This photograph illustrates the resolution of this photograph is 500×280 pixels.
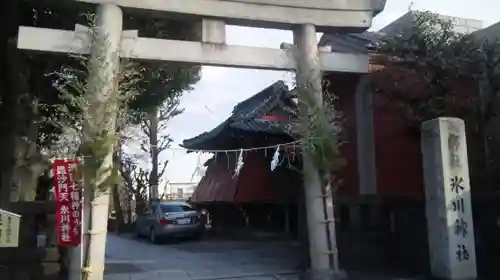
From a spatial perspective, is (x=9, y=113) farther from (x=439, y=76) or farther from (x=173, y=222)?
(x=173, y=222)

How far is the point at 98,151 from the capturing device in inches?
318

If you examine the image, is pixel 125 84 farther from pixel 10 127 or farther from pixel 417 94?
pixel 417 94

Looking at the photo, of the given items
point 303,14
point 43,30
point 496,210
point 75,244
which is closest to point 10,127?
point 43,30

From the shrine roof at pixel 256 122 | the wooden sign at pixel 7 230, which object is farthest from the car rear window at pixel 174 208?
the wooden sign at pixel 7 230

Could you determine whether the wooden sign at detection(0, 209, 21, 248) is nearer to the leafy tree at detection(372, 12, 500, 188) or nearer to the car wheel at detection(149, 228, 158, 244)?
the leafy tree at detection(372, 12, 500, 188)

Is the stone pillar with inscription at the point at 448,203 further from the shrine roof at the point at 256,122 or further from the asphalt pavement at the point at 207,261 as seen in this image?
the shrine roof at the point at 256,122

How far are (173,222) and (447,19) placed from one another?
12.3m

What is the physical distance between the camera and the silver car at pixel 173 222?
1981cm

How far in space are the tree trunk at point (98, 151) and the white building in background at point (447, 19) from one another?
803 cm

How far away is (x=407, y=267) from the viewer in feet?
37.2

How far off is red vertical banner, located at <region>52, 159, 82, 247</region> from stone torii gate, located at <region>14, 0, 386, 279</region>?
1.54m

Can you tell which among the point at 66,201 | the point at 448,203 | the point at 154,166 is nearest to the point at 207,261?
the point at 66,201

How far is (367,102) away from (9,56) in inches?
333

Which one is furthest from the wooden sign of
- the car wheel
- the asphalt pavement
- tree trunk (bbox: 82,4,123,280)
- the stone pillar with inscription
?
the car wheel
